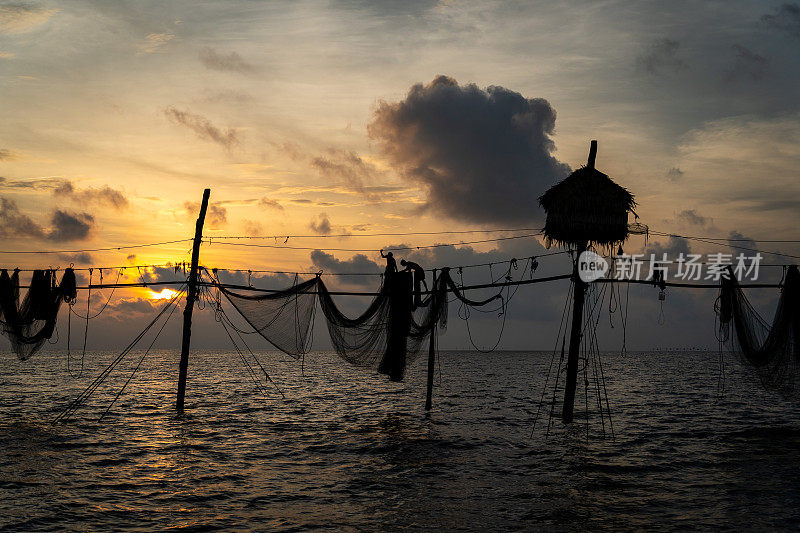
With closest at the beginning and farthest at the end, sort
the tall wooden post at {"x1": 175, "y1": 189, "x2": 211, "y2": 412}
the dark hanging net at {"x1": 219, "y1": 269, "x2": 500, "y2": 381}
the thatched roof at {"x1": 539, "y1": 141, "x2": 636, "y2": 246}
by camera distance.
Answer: the thatched roof at {"x1": 539, "y1": 141, "x2": 636, "y2": 246} → the dark hanging net at {"x1": 219, "y1": 269, "x2": 500, "y2": 381} → the tall wooden post at {"x1": 175, "y1": 189, "x2": 211, "y2": 412}

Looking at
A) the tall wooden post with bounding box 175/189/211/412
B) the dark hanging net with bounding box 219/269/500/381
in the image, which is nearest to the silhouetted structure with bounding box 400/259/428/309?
the dark hanging net with bounding box 219/269/500/381

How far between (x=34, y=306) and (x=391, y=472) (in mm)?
14171

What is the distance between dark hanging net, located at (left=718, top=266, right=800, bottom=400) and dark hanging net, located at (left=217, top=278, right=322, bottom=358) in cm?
1215

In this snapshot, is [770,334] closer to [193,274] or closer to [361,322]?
[361,322]

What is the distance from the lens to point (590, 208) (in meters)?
16.2

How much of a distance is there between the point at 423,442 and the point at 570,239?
302 inches

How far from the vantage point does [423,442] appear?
18812 millimetres

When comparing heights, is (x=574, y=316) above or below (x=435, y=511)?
above

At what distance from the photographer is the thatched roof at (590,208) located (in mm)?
16219

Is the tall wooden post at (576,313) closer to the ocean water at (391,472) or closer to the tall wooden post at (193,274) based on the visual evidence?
the ocean water at (391,472)

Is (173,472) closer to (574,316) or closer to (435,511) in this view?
(435,511)

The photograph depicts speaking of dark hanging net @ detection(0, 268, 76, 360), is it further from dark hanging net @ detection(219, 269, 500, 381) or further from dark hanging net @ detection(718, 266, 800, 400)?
dark hanging net @ detection(718, 266, 800, 400)

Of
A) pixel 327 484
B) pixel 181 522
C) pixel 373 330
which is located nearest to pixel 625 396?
pixel 373 330

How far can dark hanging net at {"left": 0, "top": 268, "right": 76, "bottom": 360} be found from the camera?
20844 mm
